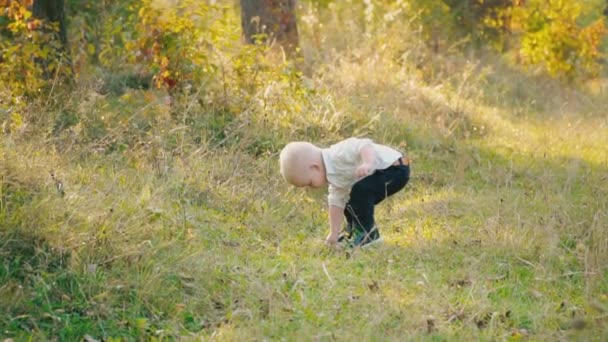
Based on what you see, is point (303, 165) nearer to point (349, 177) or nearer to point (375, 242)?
point (349, 177)

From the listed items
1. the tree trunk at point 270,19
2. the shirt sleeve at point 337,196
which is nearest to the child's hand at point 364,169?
the shirt sleeve at point 337,196

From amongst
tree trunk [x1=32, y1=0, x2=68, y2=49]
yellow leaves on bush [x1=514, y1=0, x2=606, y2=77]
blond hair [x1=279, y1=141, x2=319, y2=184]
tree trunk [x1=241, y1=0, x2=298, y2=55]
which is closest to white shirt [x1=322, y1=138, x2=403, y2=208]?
blond hair [x1=279, y1=141, x2=319, y2=184]

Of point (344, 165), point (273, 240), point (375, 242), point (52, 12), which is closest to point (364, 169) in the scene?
point (344, 165)

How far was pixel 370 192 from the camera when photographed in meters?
6.77

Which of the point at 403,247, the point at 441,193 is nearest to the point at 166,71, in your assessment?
the point at 441,193

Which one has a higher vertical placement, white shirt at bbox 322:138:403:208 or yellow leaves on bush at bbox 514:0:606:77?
white shirt at bbox 322:138:403:208

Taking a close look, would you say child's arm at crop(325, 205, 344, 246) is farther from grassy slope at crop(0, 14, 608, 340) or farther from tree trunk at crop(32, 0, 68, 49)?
tree trunk at crop(32, 0, 68, 49)

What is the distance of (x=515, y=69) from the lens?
51.2 feet

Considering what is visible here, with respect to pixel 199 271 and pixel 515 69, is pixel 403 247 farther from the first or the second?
pixel 515 69

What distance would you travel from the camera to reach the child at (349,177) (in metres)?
6.71

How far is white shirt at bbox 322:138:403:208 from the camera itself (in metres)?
6.75

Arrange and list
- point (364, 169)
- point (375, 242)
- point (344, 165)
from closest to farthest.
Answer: point (364, 169) → point (375, 242) → point (344, 165)

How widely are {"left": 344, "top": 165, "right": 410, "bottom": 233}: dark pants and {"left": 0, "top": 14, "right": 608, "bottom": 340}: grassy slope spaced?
295mm

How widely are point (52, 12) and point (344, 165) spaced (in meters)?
4.20
